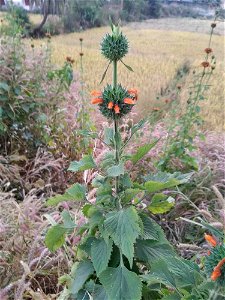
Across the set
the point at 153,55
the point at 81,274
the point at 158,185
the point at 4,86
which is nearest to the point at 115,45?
the point at 158,185

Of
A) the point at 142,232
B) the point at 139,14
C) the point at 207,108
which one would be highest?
the point at 139,14

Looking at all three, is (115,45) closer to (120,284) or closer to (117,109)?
(117,109)

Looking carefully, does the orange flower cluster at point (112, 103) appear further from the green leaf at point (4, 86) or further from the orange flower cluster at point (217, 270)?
the green leaf at point (4, 86)

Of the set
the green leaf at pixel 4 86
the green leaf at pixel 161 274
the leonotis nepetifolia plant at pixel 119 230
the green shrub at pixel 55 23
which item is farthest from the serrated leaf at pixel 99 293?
the green shrub at pixel 55 23

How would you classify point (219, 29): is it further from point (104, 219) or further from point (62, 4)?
point (104, 219)

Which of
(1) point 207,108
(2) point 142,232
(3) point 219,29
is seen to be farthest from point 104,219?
(3) point 219,29

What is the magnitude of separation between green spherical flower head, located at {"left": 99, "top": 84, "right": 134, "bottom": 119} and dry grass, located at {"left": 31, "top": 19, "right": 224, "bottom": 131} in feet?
9.46

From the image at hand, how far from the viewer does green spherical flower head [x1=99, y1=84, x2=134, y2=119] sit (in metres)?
0.92

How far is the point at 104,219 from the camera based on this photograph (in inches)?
42.2

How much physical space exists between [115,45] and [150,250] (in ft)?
1.90

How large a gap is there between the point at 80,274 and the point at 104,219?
19cm

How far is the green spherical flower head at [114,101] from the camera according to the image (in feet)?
3.03

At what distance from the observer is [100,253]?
41.3 inches

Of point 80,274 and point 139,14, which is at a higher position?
point 139,14
